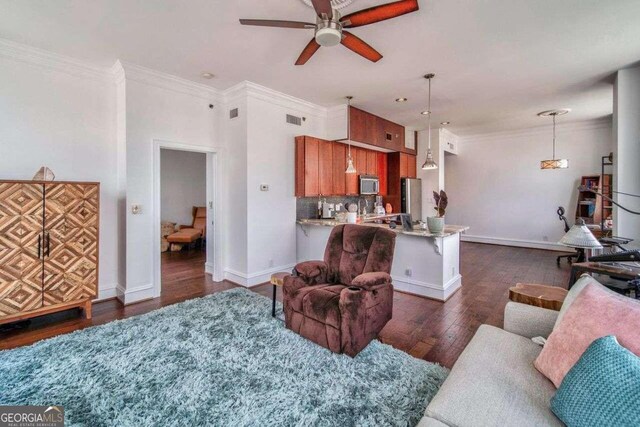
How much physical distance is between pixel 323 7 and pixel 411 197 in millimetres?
5594

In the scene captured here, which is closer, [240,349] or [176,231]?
[240,349]

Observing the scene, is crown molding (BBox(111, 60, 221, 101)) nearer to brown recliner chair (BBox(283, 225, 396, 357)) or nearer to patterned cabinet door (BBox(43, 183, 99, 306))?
patterned cabinet door (BBox(43, 183, 99, 306))

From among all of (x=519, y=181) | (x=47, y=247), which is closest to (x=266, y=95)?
(x=47, y=247)

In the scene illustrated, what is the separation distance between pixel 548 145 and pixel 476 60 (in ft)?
16.3

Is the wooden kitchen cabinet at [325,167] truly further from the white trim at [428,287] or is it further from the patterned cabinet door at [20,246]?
the patterned cabinet door at [20,246]

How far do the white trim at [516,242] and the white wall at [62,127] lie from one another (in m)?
8.20

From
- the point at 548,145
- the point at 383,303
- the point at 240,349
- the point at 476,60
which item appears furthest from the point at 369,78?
the point at 548,145

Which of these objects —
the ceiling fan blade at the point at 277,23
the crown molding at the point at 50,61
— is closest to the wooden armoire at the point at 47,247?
the crown molding at the point at 50,61

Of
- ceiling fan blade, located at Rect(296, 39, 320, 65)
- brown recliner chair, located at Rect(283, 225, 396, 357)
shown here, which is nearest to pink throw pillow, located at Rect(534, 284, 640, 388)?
brown recliner chair, located at Rect(283, 225, 396, 357)

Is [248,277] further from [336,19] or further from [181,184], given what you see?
[181,184]

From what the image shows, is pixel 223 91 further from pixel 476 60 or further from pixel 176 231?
pixel 176 231

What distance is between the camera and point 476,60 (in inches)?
135

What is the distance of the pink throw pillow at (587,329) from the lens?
123 centimetres

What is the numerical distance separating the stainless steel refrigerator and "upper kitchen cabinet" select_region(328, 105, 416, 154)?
36.5 inches
